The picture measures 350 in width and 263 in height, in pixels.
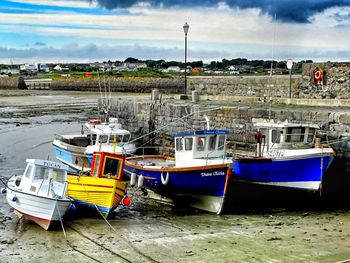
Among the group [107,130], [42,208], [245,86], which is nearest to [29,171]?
[42,208]

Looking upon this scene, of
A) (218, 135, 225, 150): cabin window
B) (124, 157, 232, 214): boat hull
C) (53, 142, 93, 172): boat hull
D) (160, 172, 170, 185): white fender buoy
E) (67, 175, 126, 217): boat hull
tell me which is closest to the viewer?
(67, 175, 126, 217): boat hull

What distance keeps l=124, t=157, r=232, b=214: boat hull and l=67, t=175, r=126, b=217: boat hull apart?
161 centimetres

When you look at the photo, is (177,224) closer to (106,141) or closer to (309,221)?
(309,221)

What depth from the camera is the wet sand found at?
11.0m

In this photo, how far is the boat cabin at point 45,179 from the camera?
1358 cm

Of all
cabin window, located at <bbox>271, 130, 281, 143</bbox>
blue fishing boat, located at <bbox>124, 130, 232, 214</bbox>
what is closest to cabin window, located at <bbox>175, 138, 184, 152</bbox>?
blue fishing boat, located at <bbox>124, 130, 232, 214</bbox>

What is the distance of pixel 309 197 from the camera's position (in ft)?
52.0

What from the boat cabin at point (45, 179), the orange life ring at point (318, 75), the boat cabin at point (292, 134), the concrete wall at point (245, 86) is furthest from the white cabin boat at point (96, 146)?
the concrete wall at point (245, 86)

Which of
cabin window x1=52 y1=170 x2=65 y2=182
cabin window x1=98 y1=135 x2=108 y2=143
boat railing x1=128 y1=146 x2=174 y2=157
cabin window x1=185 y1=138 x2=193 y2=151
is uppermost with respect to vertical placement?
cabin window x1=185 y1=138 x2=193 y2=151

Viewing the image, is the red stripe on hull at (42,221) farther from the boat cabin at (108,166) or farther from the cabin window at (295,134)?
the cabin window at (295,134)

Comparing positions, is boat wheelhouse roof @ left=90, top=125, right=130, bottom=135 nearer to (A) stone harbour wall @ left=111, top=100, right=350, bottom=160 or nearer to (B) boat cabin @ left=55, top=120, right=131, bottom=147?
(B) boat cabin @ left=55, top=120, right=131, bottom=147

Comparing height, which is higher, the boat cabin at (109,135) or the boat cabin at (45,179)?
the boat cabin at (109,135)

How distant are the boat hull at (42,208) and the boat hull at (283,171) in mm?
4503

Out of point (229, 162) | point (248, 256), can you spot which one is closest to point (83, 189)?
point (229, 162)
